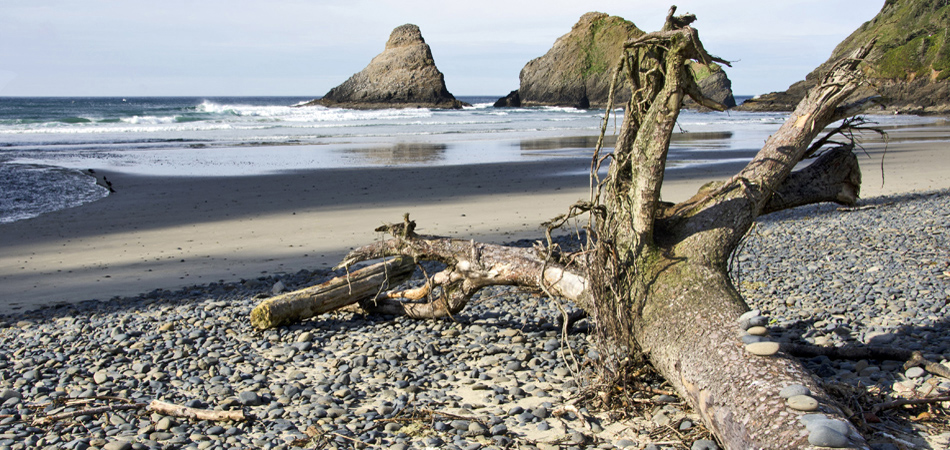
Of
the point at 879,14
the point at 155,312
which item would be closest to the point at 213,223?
the point at 155,312

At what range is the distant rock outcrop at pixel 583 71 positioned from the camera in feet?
260

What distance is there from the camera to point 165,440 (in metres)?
3.32

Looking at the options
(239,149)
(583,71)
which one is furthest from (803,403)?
(583,71)

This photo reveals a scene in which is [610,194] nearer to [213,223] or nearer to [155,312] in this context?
[155,312]

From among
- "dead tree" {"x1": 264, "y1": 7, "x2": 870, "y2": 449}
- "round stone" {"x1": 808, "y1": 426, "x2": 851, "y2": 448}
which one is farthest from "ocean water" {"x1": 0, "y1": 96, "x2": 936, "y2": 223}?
"round stone" {"x1": 808, "y1": 426, "x2": 851, "y2": 448}

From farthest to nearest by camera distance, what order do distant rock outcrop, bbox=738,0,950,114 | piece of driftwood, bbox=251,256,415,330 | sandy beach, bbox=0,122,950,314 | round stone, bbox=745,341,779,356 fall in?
1. distant rock outcrop, bbox=738,0,950,114
2. sandy beach, bbox=0,122,950,314
3. piece of driftwood, bbox=251,256,415,330
4. round stone, bbox=745,341,779,356

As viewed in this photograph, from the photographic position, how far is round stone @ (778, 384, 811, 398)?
274 centimetres

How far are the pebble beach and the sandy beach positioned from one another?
1.00 m

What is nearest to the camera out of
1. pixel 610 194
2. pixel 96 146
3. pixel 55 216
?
pixel 610 194

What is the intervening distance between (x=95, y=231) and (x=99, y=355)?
18.7ft

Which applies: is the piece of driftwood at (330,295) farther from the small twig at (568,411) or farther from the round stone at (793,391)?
the round stone at (793,391)

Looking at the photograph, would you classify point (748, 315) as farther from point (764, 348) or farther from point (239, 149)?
point (239, 149)

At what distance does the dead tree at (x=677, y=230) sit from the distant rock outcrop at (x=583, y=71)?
75402mm

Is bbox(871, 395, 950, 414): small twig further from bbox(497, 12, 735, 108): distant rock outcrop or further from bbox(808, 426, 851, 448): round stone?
bbox(497, 12, 735, 108): distant rock outcrop
